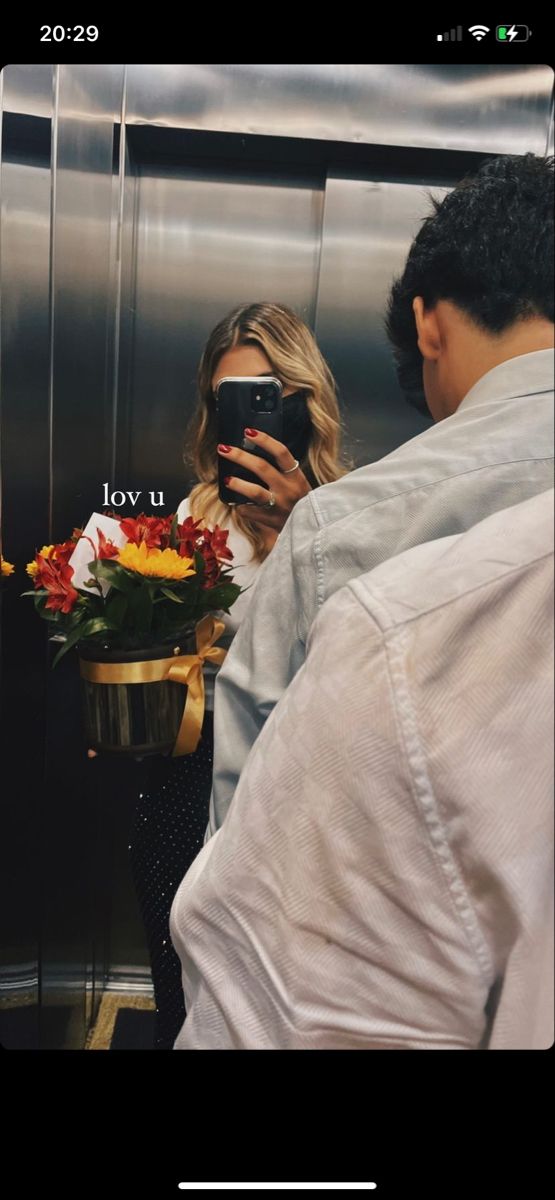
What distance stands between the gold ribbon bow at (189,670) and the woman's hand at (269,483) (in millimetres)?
96

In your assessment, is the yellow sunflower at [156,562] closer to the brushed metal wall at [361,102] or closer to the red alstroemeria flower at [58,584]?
the red alstroemeria flower at [58,584]

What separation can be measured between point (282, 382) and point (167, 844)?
1.34 ft

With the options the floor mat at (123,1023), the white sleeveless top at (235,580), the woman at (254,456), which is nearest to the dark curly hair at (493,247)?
the woman at (254,456)

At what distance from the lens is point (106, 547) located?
78 centimetres

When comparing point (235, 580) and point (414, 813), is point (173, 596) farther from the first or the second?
point (414, 813)

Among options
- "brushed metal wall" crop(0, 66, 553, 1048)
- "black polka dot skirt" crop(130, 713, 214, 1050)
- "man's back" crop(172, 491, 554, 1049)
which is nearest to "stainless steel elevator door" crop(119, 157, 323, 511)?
"brushed metal wall" crop(0, 66, 553, 1048)

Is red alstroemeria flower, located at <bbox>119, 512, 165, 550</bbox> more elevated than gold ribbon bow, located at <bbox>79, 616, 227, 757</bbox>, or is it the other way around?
red alstroemeria flower, located at <bbox>119, 512, 165, 550</bbox>

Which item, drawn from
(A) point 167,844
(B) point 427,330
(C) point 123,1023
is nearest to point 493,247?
(B) point 427,330

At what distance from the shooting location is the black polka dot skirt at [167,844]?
2.64 feet

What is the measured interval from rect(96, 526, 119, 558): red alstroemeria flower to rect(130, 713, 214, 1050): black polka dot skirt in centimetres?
16

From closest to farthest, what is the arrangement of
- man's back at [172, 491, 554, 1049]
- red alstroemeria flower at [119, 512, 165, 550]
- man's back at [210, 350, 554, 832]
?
man's back at [172, 491, 554, 1049], man's back at [210, 350, 554, 832], red alstroemeria flower at [119, 512, 165, 550]

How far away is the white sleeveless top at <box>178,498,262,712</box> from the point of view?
764 mm
